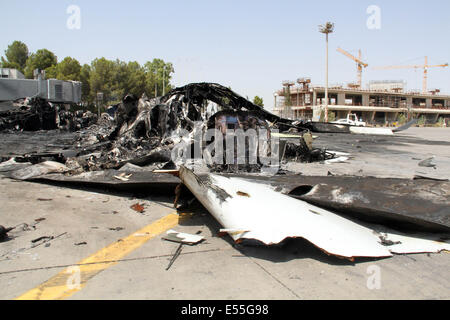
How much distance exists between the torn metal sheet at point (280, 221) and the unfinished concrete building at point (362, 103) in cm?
6187

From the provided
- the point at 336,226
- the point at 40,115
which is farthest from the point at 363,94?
the point at 336,226

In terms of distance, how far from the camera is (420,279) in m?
2.12

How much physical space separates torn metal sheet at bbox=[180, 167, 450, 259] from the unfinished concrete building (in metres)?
61.9

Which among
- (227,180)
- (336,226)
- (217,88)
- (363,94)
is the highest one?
(363,94)

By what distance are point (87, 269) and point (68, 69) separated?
181 ft

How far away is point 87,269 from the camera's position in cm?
224

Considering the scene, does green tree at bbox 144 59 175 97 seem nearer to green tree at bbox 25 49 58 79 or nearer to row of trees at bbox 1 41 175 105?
row of trees at bbox 1 41 175 105

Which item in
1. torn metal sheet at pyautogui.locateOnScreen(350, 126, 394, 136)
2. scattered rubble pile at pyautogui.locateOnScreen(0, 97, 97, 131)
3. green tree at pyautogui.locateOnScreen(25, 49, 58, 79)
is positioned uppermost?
green tree at pyautogui.locateOnScreen(25, 49, 58, 79)

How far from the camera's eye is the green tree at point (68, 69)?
49688 mm

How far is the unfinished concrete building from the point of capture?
6625 cm

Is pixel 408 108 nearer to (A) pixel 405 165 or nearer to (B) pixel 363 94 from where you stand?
(B) pixel 363 94

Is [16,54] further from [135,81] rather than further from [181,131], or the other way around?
[181,131]

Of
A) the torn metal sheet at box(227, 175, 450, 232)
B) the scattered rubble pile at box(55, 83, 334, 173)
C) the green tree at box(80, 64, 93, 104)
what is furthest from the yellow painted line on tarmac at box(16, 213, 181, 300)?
the green tree at box(80, 64, 93, 104)
